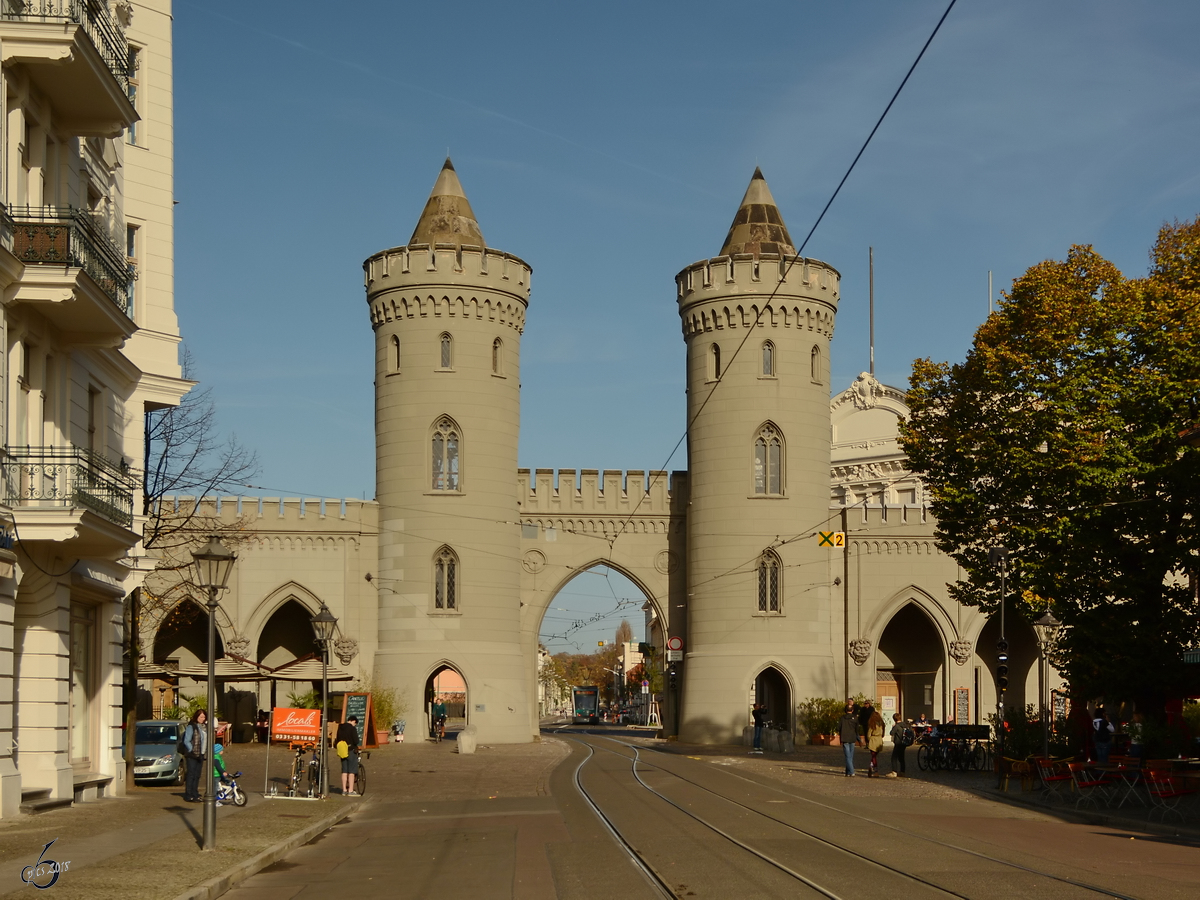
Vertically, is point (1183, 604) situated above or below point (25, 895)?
above

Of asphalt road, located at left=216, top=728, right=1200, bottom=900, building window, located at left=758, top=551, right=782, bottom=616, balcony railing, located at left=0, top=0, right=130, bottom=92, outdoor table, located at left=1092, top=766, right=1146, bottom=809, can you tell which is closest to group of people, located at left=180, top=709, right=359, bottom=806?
asphalt road, located at left=216, top=728, right=1200, bottom=900

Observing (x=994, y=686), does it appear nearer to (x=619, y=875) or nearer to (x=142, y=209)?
(x=142, y=209)

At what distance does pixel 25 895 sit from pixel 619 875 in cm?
513

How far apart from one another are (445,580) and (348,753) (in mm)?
23185

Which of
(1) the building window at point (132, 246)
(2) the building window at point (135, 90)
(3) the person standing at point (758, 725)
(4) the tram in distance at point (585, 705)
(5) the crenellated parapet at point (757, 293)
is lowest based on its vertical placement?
(4) the tram in distance at point (585, 705)

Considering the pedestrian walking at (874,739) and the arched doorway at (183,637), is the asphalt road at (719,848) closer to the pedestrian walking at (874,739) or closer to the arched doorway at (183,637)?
the pedestrian walking at (874,739)

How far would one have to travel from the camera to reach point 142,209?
974 inches

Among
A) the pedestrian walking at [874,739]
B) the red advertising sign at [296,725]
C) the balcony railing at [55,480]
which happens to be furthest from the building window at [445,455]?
the balcony railing at [55,480]

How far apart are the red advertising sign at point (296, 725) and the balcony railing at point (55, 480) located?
8.46 m

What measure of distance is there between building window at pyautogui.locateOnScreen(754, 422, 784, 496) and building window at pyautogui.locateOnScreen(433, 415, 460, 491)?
9.87m

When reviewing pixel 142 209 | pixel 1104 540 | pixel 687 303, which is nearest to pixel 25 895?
pixel 142 209

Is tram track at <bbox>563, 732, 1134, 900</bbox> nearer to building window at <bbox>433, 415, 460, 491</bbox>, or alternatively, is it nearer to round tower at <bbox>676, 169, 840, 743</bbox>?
round tower at <bbox>676, 169, 840, 743</bbox>

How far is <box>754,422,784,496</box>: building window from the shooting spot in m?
49.1

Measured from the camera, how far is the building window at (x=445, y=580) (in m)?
47.6
